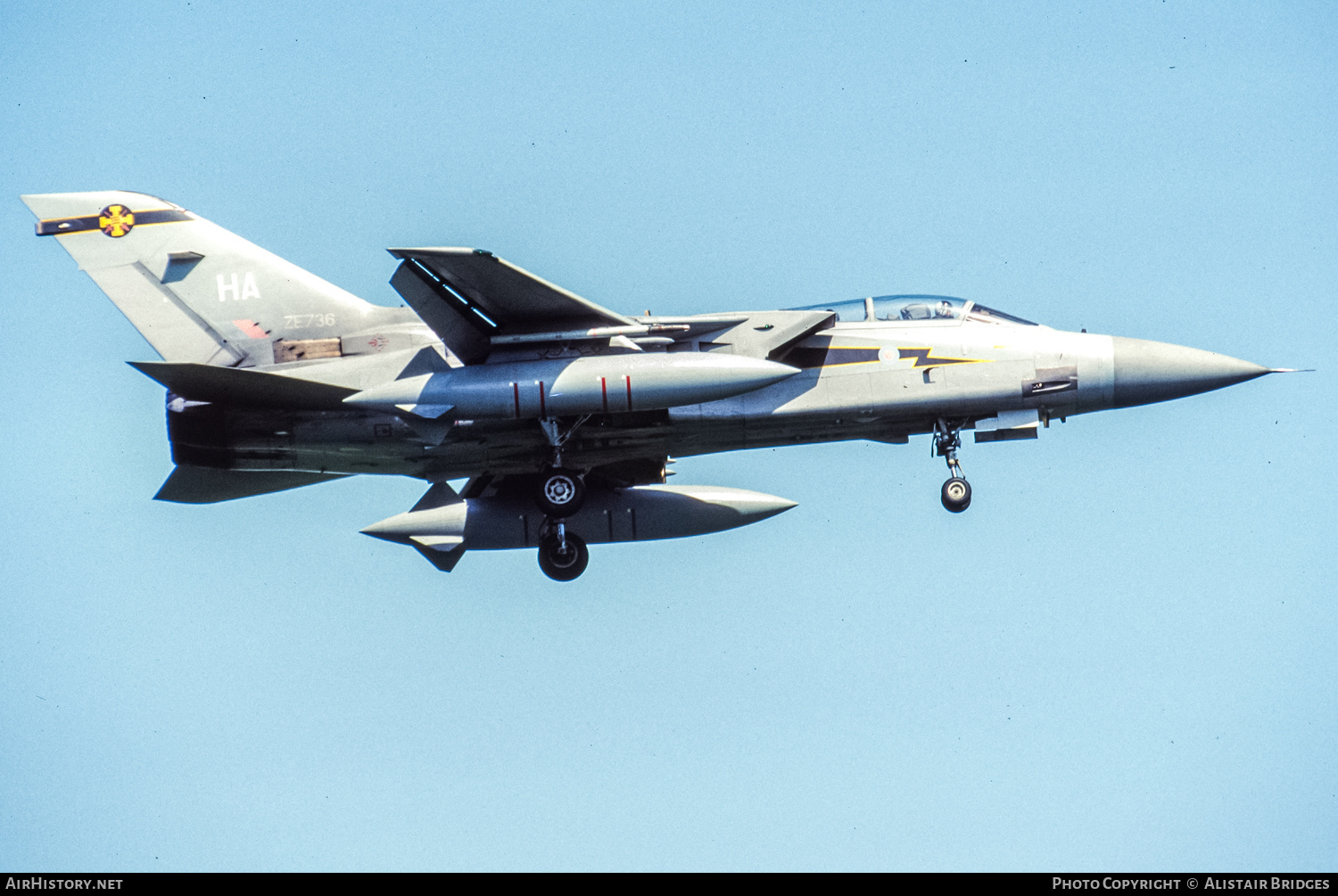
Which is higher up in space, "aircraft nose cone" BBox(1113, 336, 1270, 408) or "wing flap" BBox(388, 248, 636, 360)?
"wing flap" BBox(388, 248, 636, 360)

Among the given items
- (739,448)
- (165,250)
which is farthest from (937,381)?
(165,250)

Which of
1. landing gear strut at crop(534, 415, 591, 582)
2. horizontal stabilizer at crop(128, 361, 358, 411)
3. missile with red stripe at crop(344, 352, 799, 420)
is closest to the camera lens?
missile with red stripe at crop(344, 352, 799, 420)

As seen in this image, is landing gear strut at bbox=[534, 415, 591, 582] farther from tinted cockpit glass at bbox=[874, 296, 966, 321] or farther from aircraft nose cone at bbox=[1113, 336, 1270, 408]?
aircraft nose cone at bbox=[1113, 336, 1270, 408]

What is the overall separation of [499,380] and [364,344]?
6.99 feet

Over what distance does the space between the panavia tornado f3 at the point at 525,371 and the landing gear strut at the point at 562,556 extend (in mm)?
33

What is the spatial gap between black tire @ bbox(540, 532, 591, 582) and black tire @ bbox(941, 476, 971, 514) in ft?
14.8

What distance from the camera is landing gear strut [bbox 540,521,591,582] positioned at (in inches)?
709

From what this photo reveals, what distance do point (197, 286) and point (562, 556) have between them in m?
5.55

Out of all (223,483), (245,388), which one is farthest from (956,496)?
(223,483)

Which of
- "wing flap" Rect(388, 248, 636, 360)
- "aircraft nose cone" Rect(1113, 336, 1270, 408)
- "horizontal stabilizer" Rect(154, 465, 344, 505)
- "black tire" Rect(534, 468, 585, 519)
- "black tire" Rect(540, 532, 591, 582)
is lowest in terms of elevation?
"black tire" Rect(540, 532, 591, 582)

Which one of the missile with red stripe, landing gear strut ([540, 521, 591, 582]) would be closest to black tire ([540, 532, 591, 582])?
landing gear strut ([540, 521, 591, 582])

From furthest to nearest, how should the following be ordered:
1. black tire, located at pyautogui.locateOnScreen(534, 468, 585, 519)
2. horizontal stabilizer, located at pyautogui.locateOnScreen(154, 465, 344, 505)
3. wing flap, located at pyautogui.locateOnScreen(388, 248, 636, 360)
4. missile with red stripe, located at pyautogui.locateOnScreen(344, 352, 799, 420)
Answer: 1. horizontal stabilizer, located at pyautogui.locateOnScreen(154, 465, 344, 505)
2. black tire, located at pyautogui.locateOnScreen(534, 468, 585, 519)
3. missile with red stripe, located at pyautogui.locateOnScreen(344, 352, 799, 420)
4. wing flap, located at pyautogui.locateOnScreen(388, 248, 636, 360)

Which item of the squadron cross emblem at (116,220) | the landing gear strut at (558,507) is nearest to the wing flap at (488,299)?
the landing gear strut at (558,507)

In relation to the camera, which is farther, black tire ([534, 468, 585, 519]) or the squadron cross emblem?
the squadron cross emblem
